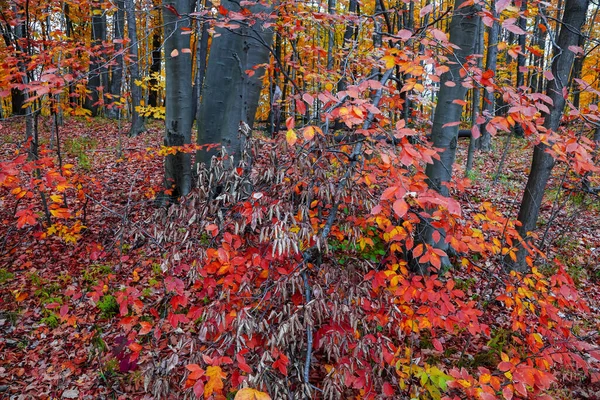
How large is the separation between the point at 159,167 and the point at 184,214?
20.3 feet

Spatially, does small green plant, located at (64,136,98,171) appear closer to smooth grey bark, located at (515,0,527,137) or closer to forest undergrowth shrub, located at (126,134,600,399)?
forest undergrowth shrub, located at (126,134,600,399)

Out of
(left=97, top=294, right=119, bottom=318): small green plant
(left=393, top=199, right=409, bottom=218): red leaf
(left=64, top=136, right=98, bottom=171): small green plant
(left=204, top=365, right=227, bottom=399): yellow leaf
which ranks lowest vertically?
(left=97, top=294, right=119, bottom=318): small green plant

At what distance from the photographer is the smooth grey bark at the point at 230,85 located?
4.77 meters

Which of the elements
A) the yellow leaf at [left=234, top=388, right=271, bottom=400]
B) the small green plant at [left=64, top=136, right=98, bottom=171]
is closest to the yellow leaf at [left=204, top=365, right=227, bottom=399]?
the yellow leaf at [left=234, top=388, right=271, bottom=400]

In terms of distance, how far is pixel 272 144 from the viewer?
308cm

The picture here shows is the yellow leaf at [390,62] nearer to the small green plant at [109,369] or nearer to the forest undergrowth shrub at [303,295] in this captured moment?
the forest undergrowth shrub at [303,295]

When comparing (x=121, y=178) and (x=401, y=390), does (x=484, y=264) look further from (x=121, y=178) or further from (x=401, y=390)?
(x=121, y=178)

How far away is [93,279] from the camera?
4.79 meters

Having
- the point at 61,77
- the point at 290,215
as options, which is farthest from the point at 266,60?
the point at 290,215

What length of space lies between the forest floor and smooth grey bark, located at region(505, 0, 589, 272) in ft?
0.93

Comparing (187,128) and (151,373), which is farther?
(187,128)

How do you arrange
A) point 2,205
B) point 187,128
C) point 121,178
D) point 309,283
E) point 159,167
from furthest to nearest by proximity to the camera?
point 159,167 < point 121,178 < point 2,205 < point 187,128 < point 309,283

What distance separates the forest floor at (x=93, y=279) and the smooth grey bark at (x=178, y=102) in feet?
1.76

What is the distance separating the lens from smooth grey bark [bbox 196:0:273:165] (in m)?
4.77
